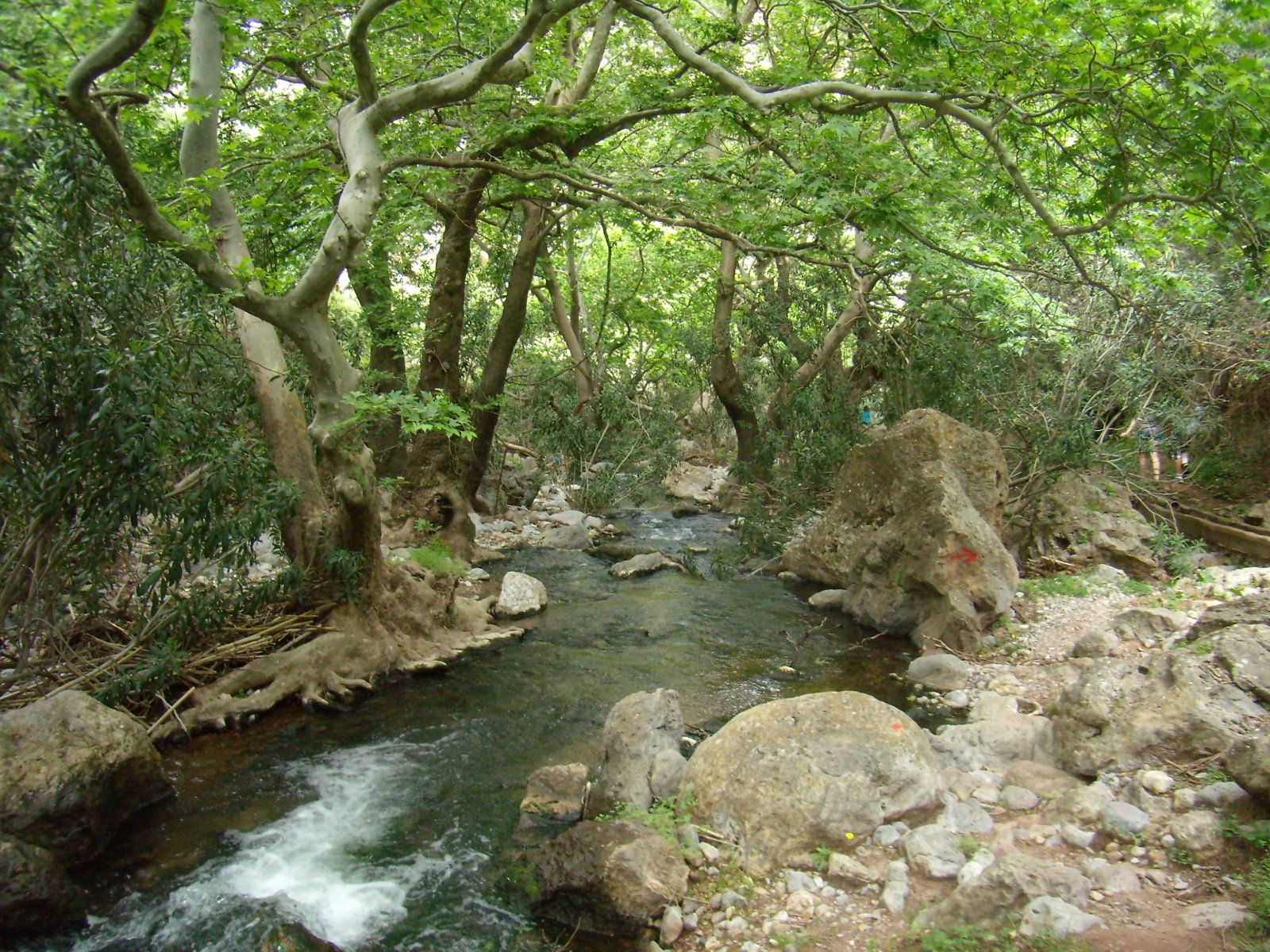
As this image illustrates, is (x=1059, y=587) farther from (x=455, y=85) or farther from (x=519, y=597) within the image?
(x=455, y=85)

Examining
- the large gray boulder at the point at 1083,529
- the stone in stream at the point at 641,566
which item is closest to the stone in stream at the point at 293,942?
the stone in stream at the point at 641,566

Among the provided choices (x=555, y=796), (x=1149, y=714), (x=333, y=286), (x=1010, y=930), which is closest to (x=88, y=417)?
(x=333, y=286)

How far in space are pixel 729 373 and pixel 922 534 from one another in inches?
274

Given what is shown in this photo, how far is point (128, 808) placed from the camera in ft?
17.1

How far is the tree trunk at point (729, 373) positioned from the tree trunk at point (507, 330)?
3.82m

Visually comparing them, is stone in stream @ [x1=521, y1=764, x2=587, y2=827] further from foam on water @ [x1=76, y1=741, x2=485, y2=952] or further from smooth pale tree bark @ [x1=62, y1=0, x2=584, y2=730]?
smooth pale tree bark @ [x1=62, y1=0, x2=584, y2=730]

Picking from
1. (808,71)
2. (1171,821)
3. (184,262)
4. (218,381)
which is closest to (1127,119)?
(808,71)

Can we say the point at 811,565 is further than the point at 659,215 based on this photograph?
Yes

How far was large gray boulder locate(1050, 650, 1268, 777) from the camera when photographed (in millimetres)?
4449

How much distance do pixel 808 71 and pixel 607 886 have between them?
8.38 metres

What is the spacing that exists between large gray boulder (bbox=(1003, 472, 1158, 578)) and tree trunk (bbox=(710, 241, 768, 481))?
5.09 metres

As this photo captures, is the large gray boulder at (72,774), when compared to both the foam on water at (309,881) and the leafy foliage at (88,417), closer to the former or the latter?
Answer: the foam on water at (309,881)

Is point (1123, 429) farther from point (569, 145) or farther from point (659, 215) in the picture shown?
point (569, 145)

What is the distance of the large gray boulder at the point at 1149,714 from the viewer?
4.45 metres
